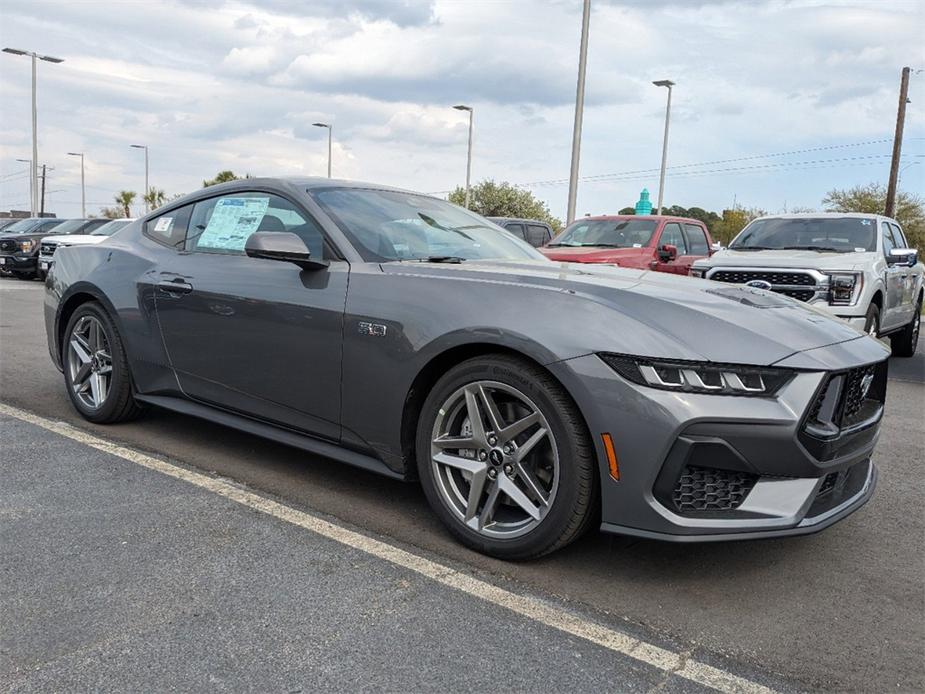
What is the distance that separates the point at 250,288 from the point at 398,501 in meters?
1.18

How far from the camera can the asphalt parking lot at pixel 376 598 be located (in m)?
2.25

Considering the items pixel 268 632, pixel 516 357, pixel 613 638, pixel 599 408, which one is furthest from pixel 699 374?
pixel 268 632

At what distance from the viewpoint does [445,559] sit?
2.99 meters

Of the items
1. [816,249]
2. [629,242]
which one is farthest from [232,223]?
[629,242]

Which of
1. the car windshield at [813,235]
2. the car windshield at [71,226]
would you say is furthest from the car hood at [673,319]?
the car windshield at [71,226]

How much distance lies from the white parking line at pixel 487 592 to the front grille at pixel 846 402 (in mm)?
841

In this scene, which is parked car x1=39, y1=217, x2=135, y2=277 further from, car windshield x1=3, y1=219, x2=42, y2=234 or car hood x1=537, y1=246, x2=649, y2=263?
car hood x1=537, y1=246, x2=649, y2=263

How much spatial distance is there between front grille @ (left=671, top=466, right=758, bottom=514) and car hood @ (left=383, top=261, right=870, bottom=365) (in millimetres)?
370

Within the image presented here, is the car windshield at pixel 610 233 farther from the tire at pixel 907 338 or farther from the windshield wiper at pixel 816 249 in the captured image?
the tire at pixel 907 338

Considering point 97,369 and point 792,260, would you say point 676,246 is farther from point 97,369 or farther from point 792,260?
point 97,369

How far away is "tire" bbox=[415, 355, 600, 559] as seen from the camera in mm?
2771

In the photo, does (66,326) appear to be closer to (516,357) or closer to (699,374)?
(516,357)

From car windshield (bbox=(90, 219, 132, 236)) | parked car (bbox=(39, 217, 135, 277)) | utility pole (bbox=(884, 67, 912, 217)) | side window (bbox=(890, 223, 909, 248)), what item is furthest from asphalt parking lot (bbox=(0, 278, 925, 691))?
utility pole (bbox=(884, 67, 912, 217))

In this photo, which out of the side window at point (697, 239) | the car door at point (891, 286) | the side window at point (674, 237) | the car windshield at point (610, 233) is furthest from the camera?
the side window at point (697, 239)
